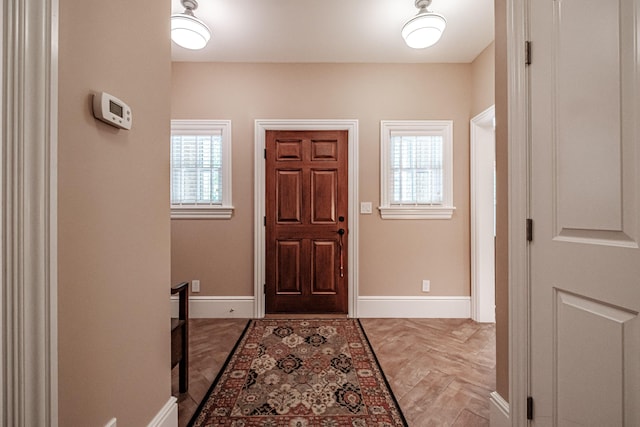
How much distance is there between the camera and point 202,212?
Answer: 10.3 feet

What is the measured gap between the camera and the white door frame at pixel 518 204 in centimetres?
123

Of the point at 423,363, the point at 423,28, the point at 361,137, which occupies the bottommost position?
the point at 423,363

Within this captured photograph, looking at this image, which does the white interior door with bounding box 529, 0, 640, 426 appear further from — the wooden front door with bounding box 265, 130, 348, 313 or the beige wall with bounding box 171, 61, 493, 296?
the wooden front door with bounding box 265, 130, 348, 313

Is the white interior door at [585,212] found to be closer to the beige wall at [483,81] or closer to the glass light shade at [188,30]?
the beige wall at [483,81]

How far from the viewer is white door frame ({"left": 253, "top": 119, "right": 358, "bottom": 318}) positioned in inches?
123

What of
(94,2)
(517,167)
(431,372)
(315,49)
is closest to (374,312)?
(431,372)

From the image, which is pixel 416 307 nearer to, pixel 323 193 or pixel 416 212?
pixel 416 212

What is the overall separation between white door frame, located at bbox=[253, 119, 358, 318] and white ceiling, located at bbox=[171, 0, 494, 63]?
0.71 metres

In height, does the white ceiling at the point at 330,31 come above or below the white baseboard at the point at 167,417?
above

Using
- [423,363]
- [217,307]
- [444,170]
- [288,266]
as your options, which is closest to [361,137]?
[444,170]

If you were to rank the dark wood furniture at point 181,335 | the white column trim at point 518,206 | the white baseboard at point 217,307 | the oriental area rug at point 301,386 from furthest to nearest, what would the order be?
Answer: the white baseboard at point 217,307 → the dark wood furniture at point 181,335 → the oriental area rug at point 301,386 → the white column trim at point 518,206

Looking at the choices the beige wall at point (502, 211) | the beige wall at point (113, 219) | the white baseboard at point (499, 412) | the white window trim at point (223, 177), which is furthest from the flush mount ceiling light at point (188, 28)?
the white baseboard at point (499, 412)

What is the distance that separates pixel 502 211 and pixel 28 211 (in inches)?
71.4

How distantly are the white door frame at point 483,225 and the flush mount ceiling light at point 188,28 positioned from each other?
2.78m
